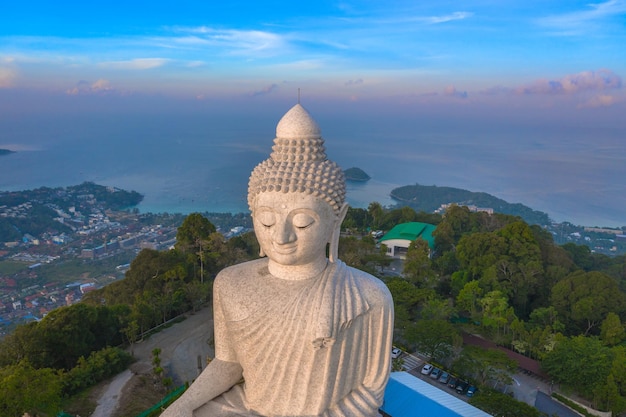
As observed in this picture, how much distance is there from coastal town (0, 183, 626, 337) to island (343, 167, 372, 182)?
2238 cm

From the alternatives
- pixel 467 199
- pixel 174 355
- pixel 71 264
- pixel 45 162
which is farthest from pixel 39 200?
pixel 467 199

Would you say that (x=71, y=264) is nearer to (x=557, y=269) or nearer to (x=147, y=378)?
(x=147, y=378)

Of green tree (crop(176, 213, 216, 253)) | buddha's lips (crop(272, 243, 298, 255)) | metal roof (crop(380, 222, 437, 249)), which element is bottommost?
metal roof (crop(380, 222, 437, 249))

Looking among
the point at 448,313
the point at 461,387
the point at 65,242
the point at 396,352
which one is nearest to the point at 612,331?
the point at 448,313

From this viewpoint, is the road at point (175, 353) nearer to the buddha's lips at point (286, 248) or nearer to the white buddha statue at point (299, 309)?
the white buddha statue at point (299, 309)

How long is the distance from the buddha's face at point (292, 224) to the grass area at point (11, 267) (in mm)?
26672

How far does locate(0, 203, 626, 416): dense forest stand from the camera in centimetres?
1265

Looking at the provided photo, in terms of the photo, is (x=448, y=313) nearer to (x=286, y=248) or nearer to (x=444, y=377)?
(x=444, y=377)

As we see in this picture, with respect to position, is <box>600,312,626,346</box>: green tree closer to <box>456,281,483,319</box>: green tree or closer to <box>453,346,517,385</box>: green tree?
<box>456,281,483,319</box>: green tree

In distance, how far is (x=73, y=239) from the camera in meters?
32.6

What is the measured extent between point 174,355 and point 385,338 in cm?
1182

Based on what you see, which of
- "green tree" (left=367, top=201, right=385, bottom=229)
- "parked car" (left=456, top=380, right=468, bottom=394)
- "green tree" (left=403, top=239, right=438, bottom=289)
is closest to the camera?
"parked car" (left=456, top=380, right=468, bottom=394)

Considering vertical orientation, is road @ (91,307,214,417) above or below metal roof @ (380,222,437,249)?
below

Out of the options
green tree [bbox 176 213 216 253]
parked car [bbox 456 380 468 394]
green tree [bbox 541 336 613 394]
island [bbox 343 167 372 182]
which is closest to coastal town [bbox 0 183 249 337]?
green tree [bbox 176 213 216 253]
